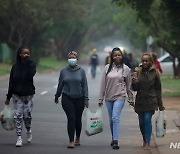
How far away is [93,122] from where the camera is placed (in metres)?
11.3

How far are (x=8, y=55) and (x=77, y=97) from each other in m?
45.9

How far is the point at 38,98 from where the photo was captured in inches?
877

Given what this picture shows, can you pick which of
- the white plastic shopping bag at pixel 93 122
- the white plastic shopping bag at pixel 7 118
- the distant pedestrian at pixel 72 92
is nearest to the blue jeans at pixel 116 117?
the white plastic shopping bag at pixel 93 122

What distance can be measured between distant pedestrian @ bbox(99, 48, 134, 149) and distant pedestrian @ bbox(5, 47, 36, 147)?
1.35m

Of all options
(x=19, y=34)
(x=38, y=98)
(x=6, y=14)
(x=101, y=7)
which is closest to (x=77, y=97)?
(x=38, y=98)

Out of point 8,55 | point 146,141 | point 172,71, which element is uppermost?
point 8,55

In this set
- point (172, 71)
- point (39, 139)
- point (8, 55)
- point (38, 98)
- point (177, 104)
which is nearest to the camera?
Answer: point (39, 139)

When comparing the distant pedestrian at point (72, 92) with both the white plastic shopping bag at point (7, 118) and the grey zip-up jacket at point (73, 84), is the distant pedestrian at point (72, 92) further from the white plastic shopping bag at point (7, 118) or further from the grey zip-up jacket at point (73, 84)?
the white plastic shopping bag at point (7, 118)

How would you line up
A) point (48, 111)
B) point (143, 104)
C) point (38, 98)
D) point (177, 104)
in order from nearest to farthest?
point (143, 104) → point (48, 111) → point (177, 104) → point (38, 98)

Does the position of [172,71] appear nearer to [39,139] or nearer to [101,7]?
[39,139]

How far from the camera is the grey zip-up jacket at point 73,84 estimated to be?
11.1 meters

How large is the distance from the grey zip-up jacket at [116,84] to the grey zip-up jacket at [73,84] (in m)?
0.38

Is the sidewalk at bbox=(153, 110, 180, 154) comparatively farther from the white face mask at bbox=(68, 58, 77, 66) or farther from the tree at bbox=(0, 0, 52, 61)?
the tree at bbox=(0, 0, 52, 61)

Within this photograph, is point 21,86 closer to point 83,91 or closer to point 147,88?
point 83,91
